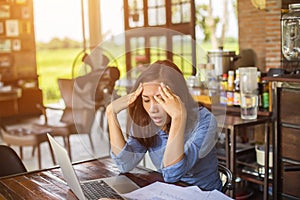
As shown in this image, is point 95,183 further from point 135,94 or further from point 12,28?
point 12,28

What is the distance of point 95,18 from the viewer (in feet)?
27.2

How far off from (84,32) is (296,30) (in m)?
5.83

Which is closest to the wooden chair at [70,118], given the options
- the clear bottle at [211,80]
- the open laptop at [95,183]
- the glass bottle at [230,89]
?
the clear bottle at [211,80]

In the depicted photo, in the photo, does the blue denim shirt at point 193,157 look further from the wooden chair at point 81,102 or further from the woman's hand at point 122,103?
the wooden chair at point 81,102

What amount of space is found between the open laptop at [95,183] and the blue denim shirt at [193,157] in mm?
104

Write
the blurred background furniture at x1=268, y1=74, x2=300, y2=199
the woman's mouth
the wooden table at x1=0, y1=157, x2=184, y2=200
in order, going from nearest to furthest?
the wooden table at x1=0, y1=157, x2=184, y2=200 < the woman's mouth < the blurred background furniture at x1=268, y1=74, x2=300, y2=199

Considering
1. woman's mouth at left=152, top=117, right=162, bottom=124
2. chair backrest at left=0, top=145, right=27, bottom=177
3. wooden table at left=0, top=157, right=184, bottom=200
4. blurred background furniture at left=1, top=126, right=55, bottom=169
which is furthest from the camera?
blurred background furniture at left=1, top=126, right=55, bottom=169

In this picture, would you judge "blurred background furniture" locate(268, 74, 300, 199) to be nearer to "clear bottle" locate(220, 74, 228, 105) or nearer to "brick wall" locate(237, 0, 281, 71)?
"clear bottle" locate(220, 74, 228, 105)

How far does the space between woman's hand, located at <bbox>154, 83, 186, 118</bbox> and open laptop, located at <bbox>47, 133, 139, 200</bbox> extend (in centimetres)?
31

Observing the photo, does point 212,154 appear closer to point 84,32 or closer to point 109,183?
point 109,183

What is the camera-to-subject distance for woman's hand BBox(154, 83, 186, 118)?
1641 mm

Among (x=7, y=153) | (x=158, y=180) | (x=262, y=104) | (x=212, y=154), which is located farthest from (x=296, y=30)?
(x=7, y=153)

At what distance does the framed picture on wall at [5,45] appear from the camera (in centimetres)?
711

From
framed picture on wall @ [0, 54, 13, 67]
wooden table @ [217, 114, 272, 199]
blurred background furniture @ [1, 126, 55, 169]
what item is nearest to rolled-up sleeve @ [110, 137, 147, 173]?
wooden table @ [217, 114, 272, 199]
